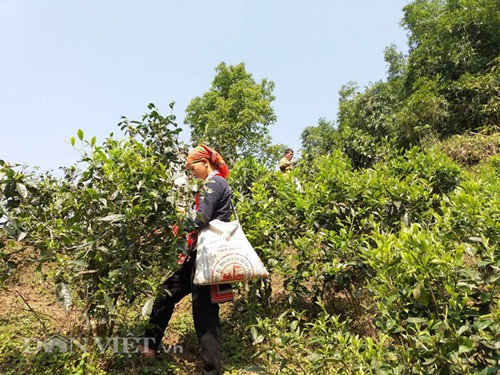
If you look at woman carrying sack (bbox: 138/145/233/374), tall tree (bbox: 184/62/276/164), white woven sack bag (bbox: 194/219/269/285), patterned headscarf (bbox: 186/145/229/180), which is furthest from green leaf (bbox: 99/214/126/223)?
tall tree (bbox: 184/62/276/164)

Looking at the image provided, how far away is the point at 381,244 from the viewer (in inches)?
75.9

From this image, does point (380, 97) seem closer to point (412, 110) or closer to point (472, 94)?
point (412, 110)

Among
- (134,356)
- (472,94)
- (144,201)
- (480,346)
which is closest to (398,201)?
(480,346)

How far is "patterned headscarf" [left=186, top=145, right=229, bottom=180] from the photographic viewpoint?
297 centimetres

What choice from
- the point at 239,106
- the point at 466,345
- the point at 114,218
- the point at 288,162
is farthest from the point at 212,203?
the point at 239,106

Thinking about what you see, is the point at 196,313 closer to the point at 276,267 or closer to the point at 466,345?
the point at 276,267

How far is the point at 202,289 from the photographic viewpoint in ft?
8.67

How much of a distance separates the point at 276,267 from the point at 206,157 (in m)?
1.17

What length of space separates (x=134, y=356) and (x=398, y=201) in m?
2.64

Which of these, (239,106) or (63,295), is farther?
(239,106)

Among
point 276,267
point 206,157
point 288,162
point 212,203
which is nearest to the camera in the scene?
point 212,203

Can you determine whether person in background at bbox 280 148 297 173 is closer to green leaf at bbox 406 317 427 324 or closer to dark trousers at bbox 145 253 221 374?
dark trousers at bbox 145 253 221 374

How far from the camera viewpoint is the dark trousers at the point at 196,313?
249 centimetres

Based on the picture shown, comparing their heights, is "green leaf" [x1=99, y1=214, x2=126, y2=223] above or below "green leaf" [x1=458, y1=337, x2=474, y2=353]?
above
